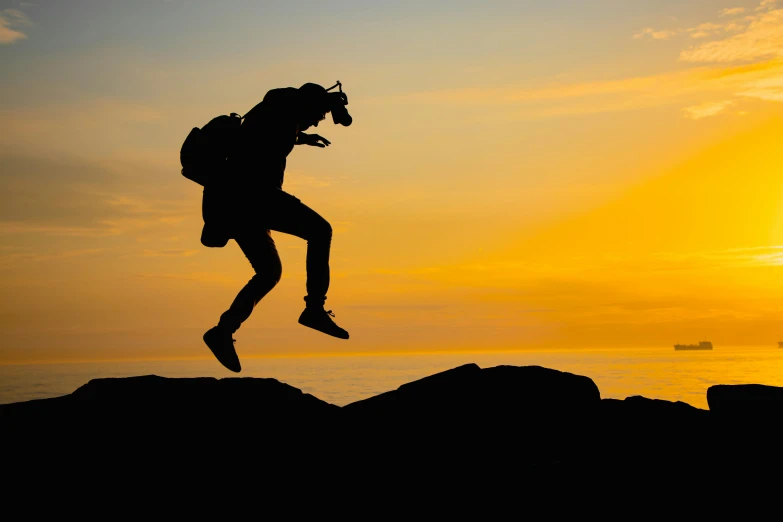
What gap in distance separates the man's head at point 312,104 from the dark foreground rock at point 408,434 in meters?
3.92

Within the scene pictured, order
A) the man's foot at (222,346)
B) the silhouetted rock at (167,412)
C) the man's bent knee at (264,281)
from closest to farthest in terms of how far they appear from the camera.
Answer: the silhouetted rock at (167,412) < the man's foot at (222,346) < the man's bent knee at (264,281)

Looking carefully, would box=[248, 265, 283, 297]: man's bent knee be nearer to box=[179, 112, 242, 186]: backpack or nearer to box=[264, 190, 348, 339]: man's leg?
box=[264, 190, 348, 339]: man's leg

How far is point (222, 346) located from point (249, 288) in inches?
34.9

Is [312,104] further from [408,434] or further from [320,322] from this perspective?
[408,434]

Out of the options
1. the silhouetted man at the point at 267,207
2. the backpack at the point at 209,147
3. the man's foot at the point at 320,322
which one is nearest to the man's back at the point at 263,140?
the silhouetted man at the point at 267,207

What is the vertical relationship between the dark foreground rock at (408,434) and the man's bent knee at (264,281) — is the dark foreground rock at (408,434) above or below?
below

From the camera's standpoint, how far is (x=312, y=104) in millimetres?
10203

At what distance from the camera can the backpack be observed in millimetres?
9914

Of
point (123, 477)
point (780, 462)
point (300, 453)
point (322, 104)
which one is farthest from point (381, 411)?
point (780, 462)

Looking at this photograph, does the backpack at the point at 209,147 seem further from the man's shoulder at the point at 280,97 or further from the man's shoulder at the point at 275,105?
the man's shoulder at the point at 280,97

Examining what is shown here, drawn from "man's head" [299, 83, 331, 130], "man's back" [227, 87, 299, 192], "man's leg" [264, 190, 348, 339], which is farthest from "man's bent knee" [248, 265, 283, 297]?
"man's head" [299, 83, 331, 130]

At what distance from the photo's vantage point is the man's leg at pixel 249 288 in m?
10.2

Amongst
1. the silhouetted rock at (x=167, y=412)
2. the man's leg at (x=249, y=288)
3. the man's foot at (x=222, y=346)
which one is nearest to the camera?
the silhouetted rock at (x=167, y=412)

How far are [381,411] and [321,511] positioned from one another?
228 centimetres
